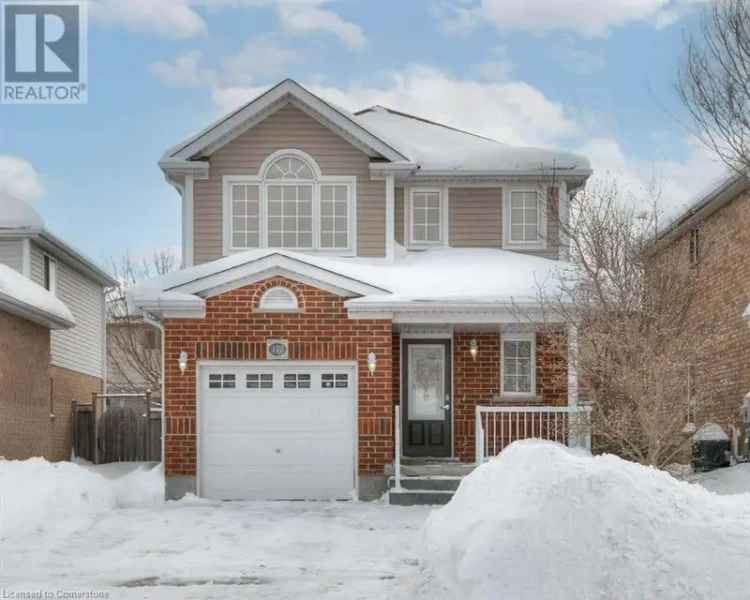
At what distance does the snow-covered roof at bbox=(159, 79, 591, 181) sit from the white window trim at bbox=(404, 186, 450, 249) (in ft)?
1.53

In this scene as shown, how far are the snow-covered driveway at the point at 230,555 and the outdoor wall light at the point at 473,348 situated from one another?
3782 millimetres

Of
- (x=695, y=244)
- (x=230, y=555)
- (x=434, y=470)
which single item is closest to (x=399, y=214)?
(x=434, y=470)

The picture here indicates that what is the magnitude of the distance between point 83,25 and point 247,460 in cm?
726

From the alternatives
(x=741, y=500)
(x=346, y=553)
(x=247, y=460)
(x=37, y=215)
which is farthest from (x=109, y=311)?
(x=741, y=500)

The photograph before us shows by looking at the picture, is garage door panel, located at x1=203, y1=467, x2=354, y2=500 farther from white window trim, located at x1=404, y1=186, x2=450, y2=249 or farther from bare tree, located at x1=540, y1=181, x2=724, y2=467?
white window trim, located at x1=404, y1=186, x2=450, y2=249

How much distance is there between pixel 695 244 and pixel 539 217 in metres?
3.88

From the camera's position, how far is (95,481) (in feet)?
48.9

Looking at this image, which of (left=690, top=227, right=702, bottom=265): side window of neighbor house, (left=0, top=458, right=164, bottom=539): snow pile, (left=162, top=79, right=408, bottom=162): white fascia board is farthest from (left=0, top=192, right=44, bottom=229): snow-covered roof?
(left=690, top=227, right=702, bottom=265): side window of neighbor house

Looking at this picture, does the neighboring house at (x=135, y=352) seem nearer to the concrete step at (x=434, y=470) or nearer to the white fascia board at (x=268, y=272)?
the white fascia board at (x=268, y=272)

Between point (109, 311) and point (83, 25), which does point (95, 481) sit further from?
point (109, 311)

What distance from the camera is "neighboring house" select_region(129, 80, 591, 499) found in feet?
51.4

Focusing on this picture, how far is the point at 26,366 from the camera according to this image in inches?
722

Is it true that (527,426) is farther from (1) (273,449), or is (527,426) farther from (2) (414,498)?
(1) (273,449)

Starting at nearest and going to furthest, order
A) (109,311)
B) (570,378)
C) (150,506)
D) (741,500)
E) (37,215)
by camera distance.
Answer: (741,500)
(150,506)
(570,378)
(37,215)
(109,311)
